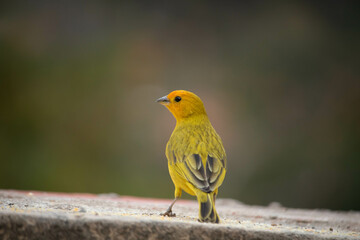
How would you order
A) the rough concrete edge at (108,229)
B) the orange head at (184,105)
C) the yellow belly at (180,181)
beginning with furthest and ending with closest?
the orange head at (184,105)
the yellow belly at (180,181)
the rough concrete edge at (108,229)

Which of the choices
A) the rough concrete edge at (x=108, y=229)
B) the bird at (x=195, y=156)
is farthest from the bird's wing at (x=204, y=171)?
the rough concrete edge at (x=108, y=229)

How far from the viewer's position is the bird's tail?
2.24 meters

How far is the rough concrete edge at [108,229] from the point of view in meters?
1.80

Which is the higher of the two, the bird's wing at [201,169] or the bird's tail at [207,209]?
the bird's wing at [201,169]

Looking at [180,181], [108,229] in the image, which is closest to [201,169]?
[180,181]

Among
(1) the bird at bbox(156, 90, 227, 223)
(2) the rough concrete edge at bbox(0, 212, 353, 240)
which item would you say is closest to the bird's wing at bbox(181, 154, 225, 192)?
(1) the bird at bbox(156, 90, 227, 223)

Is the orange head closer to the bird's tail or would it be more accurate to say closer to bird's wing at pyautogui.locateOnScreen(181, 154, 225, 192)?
bird's wing at pyautogui.locateOnScreen(181, 154, 225, 192)

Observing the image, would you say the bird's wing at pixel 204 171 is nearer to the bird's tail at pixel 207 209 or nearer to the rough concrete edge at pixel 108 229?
the bird's tail at pixel 207 209

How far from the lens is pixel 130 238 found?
6.23 ft

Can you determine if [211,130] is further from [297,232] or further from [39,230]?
[39,230]

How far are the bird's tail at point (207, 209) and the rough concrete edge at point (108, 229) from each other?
0.22 metres

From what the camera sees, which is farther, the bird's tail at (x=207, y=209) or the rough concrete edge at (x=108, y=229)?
the bird's tail at (x=207, y=209)

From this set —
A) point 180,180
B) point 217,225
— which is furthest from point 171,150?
point 217,225

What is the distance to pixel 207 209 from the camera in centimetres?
233
